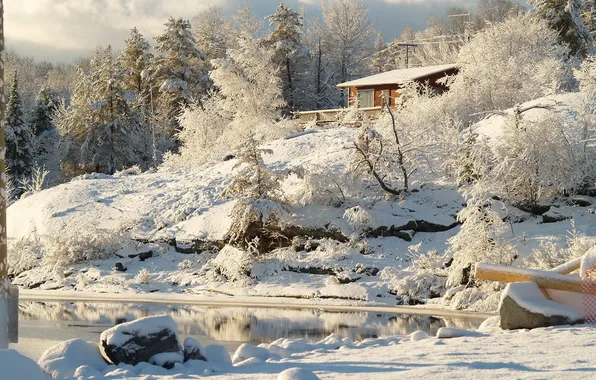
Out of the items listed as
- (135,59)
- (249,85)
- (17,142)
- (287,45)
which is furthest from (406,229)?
(135,59)

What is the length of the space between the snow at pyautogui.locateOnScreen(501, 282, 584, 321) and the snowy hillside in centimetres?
845

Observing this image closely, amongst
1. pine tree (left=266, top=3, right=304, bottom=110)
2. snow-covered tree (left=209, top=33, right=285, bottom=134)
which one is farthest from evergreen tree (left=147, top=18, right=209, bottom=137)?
snow-covered tree (left=209, top=33, right=285, bottom=134)

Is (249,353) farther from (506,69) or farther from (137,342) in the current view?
(506,69)

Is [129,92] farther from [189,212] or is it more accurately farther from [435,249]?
[435,249]

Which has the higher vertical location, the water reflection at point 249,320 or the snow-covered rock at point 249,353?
the snow-covered rock at point 249,353

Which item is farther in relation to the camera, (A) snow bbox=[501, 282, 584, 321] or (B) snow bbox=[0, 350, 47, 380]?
(A) snow bbox=[501, 282, 584, 321]

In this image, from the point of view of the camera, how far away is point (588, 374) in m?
8.07

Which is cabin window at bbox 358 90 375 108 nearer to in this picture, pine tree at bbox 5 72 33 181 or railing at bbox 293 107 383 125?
railing at bbox 293 107 383 125

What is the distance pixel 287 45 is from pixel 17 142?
20.1 m

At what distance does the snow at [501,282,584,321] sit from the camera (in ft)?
41.0

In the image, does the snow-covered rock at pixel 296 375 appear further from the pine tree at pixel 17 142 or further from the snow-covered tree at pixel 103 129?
the pine tree at pixel 17 142

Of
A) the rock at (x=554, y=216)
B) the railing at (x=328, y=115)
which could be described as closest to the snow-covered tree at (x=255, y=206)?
the rock at (x=554, y=216)

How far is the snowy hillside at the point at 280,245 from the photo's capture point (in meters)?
23.6

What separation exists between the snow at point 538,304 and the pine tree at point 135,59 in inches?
1932
